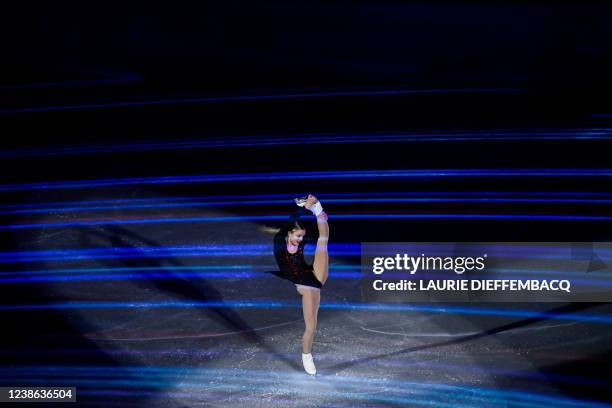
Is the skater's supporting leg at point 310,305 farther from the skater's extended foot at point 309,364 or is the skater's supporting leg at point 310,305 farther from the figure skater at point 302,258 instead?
the skater's extended foot at point 309,364

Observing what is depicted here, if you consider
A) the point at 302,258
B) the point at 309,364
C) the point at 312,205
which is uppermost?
the point at 312,205

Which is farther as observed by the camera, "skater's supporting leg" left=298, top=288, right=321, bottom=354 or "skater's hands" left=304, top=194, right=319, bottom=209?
"skater's supporting leg" left=298, top=288, right=321, bottom=354

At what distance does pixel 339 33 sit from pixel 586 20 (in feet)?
16.6

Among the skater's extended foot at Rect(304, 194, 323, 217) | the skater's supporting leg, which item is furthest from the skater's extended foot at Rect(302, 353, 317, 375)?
the skater's extended foot at Rect(304, 194, 323, 217)

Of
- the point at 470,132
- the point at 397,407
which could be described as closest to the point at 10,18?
the point at 470,132

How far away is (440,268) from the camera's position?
7.70 meters

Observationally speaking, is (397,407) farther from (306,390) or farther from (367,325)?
(367,325)

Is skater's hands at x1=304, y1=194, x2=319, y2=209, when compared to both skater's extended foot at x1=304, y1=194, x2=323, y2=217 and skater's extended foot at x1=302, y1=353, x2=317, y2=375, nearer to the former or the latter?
skater's extended foot at x1=304, y1=194, x2=323, y2=217

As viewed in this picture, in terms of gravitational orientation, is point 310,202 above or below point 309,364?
above

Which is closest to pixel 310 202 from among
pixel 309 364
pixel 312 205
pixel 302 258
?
pixel 312 205

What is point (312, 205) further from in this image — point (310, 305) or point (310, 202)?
point (310, 305)

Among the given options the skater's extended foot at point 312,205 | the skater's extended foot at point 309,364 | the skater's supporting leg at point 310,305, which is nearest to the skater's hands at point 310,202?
the skater's extended foot at point 312,205

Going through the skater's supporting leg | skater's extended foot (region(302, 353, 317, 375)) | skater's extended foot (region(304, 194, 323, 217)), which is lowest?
skater's extended foot (region(302, 353, 317, 375))

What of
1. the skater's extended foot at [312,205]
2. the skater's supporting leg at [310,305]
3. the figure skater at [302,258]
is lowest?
the skater's supporting leg at [310,305]
